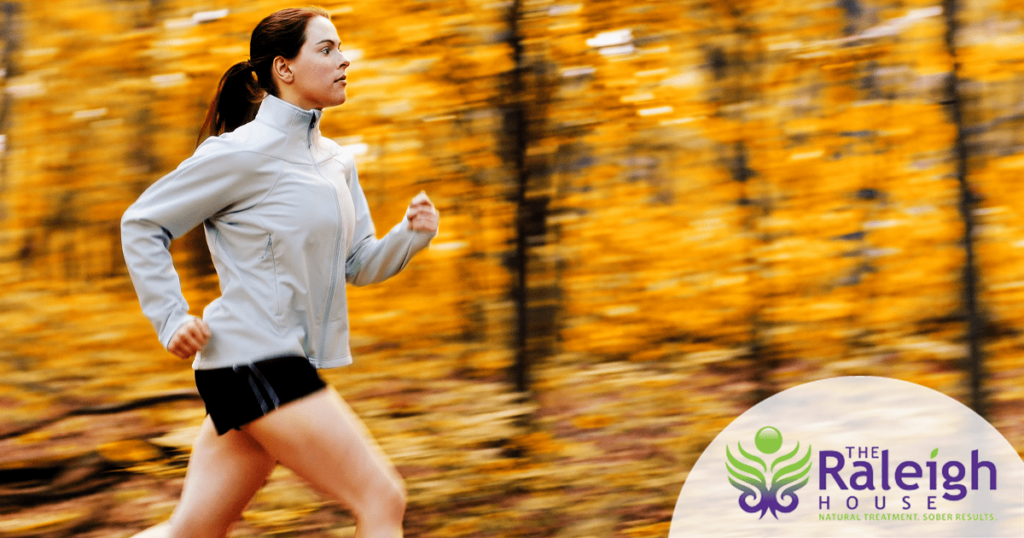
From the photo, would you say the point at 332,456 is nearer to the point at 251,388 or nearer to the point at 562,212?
the point at 251,388

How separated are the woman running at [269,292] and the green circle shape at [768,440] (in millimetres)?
2462

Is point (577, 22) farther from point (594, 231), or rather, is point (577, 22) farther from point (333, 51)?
point (333, 51)

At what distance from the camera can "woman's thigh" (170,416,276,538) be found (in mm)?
2242

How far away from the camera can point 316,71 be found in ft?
7.41

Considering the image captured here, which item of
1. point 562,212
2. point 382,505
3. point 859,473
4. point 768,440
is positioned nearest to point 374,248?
point 382,505

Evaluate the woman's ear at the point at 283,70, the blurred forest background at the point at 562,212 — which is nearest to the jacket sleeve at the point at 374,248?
the woman's ear at the point at 283,70

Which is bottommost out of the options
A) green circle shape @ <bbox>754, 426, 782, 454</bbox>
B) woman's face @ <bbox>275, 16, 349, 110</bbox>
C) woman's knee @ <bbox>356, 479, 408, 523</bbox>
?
green circle shape @ <bbox>754, 426, 782, 454</bbox>

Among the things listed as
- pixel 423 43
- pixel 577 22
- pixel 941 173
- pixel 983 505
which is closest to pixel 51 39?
pixel 423 43

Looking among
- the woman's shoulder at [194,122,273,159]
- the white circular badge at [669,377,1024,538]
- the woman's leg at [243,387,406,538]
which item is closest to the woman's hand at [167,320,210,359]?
the woman's leg at [243,387,406,538]

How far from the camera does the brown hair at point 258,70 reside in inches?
89.5

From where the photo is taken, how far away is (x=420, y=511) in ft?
13.4

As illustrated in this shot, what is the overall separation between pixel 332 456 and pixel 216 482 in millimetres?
348

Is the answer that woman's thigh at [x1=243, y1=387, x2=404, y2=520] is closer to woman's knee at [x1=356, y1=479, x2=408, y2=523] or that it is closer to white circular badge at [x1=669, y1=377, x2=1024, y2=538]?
woman's knee at [x1=356, y1=479, x2=408, y2=523]

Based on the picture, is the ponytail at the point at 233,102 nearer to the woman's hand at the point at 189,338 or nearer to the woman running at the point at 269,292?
the woman running at the point at 269,292
